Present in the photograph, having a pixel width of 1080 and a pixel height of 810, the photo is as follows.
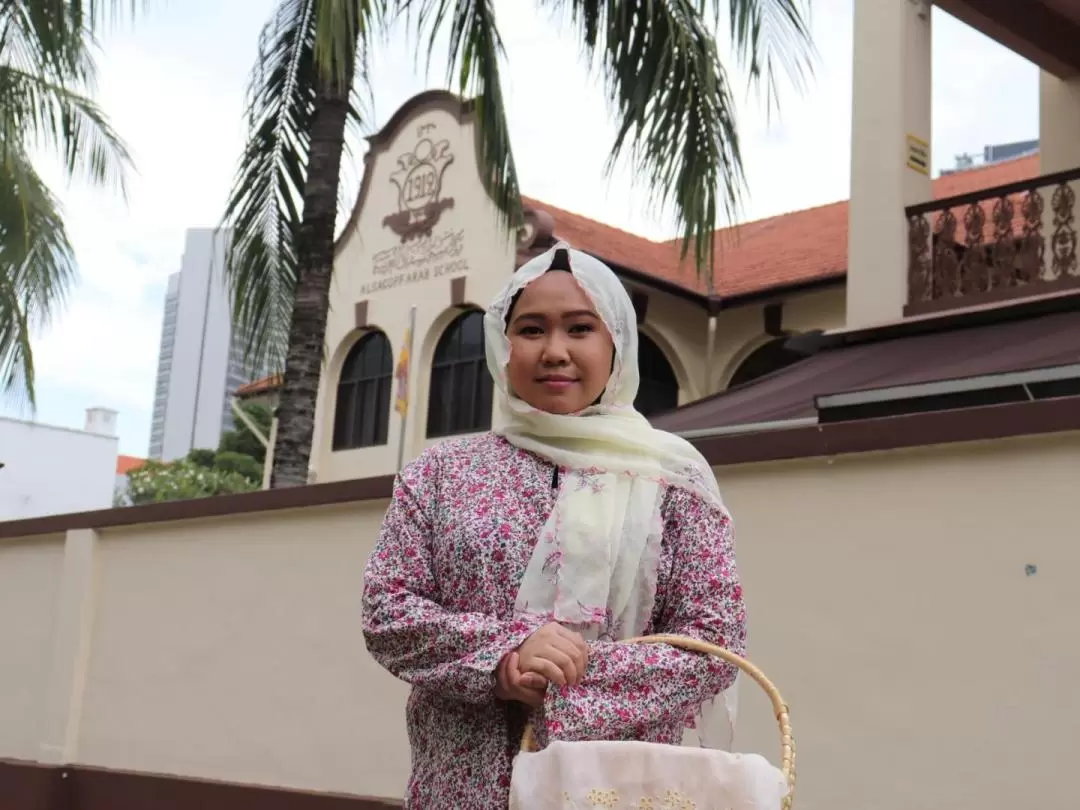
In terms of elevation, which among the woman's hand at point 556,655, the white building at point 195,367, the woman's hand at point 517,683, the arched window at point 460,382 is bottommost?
the woman's hand at point 517,683

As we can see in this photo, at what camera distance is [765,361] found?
15469 mm

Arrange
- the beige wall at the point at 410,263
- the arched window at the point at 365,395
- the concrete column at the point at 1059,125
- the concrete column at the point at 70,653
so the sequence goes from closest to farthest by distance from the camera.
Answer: the concrete column at the point at 70,653 → the concrete column at the point at 1059,125 → the beige wall at the point at 410,263 → the arched window at the point at 365,395

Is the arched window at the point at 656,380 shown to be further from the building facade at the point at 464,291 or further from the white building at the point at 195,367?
the white building at the point at 195,367

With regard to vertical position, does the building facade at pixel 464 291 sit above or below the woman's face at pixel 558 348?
above

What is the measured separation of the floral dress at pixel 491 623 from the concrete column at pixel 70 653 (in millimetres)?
6148

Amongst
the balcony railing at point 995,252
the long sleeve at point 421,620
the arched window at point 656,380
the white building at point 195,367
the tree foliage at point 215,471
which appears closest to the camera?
the long sleeve at point 421,620

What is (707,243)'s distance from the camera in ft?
25.9

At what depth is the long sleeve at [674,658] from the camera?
1917mm

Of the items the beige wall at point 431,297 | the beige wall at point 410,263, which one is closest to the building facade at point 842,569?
the beige wall at point 431,297

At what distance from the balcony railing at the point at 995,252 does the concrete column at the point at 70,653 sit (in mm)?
5547

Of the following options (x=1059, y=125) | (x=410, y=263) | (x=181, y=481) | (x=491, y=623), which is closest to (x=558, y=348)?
(x=491, y=623)

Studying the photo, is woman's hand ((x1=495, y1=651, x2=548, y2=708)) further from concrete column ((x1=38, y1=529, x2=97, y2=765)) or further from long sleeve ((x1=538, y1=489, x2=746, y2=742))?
concrete column ((x1=38, y1=529, x2=97, y2=765))

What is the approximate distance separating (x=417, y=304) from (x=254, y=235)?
7091 mm

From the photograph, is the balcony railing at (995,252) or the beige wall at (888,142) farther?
the beige wall at (888,142)
